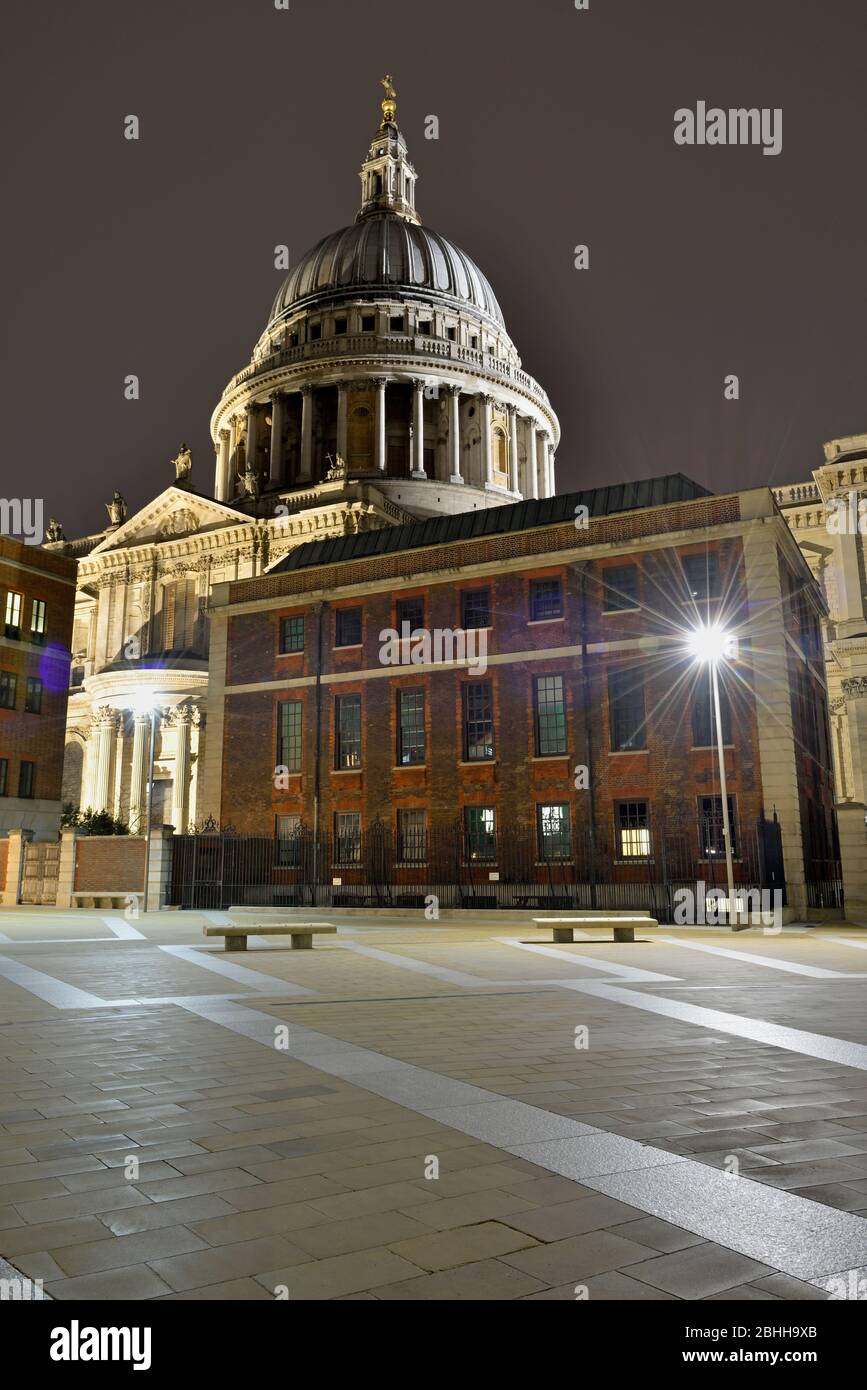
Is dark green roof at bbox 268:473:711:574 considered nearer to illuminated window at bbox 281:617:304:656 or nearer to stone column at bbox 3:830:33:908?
illuminated window at bbox 281:617:304:656

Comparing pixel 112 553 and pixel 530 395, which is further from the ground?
pixel 530 395

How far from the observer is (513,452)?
91.2m

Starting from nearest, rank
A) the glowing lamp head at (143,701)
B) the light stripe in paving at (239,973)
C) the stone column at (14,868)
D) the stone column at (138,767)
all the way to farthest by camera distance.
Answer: the light stripe in paving at (239,973), the stone column at (14,868), the glowing lamp head at (143,701), the stone column at (138,767)

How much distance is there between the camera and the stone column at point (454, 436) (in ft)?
276

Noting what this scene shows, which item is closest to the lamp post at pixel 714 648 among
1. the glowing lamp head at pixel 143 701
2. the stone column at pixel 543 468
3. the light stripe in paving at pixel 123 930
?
the light stripe in paving at pixel 123 930

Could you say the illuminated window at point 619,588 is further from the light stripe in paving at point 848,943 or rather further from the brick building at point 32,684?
the brick building at point 32,684

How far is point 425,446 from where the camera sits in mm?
86625

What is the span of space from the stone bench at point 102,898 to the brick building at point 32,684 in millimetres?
9878

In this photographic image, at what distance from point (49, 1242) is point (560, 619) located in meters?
32.0

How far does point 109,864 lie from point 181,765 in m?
25.8

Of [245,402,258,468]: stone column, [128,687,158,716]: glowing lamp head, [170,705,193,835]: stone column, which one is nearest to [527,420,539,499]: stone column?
[245,402,258,468]: stone column

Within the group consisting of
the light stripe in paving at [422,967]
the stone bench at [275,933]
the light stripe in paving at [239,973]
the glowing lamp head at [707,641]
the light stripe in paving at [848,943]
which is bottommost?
the light stripe in paving at [848,943]
